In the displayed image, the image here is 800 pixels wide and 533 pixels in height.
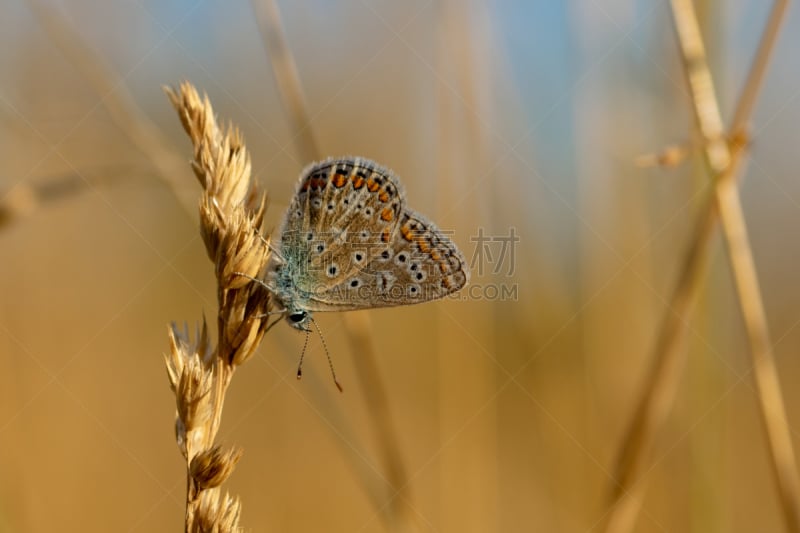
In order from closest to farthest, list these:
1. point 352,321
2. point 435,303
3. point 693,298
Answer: point 693,298 < point 352,321 < point 435,303

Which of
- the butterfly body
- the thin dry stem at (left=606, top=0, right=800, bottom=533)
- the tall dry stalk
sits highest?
the thin dry stem at (left=606, top=0, right=800, bottom=533)

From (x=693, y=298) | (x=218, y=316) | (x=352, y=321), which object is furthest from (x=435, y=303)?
(x=218, y=316)

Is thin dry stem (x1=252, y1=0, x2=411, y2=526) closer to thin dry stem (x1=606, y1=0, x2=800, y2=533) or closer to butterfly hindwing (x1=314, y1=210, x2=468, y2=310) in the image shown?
butterfly hindwing (x1=314, y1=210, x2=468, y2=310)

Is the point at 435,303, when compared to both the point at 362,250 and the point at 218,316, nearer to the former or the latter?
the point at 362,250

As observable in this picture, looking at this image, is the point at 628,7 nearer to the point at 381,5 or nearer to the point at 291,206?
the point at 381,5

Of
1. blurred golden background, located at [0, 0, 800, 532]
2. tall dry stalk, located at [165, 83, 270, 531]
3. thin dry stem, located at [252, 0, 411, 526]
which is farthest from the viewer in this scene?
blurred golden background, located at [0, 0, 800, 532]

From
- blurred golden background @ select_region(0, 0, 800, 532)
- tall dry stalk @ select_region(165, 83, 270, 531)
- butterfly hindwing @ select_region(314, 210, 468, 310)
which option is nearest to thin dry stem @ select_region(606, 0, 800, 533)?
blurred golden background @ select_region(0, 0, 800, 532)
